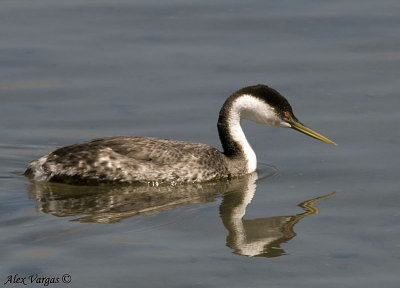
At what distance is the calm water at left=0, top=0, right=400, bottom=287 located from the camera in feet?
33.5

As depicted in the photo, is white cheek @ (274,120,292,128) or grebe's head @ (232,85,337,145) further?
white cheek @ (274,120,292,128)

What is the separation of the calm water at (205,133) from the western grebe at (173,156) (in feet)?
0.57

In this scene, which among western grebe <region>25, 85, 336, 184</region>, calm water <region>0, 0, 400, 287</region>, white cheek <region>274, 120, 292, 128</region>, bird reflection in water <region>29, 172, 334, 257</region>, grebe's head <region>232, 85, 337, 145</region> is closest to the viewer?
calm water <region>0, 0, 400, 287</region>

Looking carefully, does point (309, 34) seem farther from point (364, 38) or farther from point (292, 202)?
point (292, 202)

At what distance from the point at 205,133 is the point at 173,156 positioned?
4.81 feet

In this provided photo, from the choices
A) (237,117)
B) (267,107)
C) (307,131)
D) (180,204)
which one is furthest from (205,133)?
(180,204)

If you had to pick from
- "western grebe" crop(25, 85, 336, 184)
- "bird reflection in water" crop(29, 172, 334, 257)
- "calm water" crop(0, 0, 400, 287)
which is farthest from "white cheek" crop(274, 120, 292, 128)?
"bird reflection in water" crop(29, 172, 334, 257)

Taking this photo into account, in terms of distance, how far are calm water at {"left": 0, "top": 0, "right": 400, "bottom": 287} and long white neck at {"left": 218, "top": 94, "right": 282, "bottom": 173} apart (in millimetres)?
377

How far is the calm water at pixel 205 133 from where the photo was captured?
10211mm

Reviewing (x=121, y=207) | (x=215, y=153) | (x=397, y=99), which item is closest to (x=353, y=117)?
(x=397, y=99)

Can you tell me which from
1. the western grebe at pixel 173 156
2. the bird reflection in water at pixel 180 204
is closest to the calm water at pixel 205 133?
the bird reflection in water at pixel 180 204

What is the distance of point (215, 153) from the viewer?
43.9 feet

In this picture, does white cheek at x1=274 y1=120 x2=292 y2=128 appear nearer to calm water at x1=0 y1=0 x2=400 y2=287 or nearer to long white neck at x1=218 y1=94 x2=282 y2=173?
long white neck at x1=218 y1=94 x2=282 y2=173

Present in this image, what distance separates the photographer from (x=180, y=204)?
12.1 m
